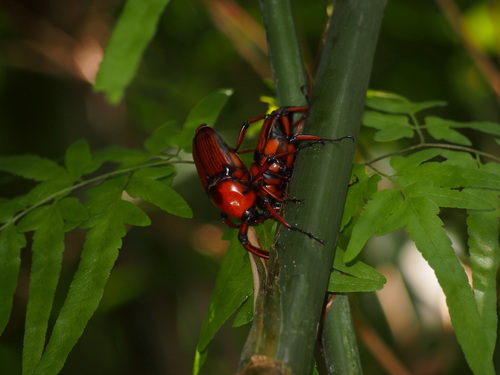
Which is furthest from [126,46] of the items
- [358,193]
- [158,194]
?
[358,193]

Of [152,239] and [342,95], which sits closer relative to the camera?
[342,95]

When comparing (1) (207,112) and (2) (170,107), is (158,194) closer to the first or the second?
(1) (207,112)

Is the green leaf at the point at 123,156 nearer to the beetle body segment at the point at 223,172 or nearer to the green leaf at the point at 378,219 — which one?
the beetle body segment at the point at 223,172

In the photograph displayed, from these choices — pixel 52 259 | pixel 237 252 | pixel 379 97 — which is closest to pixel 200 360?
pixel 237 252

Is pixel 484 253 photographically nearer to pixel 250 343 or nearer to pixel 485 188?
pixel 485 188

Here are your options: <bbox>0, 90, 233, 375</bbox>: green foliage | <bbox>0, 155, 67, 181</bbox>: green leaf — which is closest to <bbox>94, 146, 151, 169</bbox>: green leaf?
<bbox>0, 90, 233, 375</bbox>: green foliage
